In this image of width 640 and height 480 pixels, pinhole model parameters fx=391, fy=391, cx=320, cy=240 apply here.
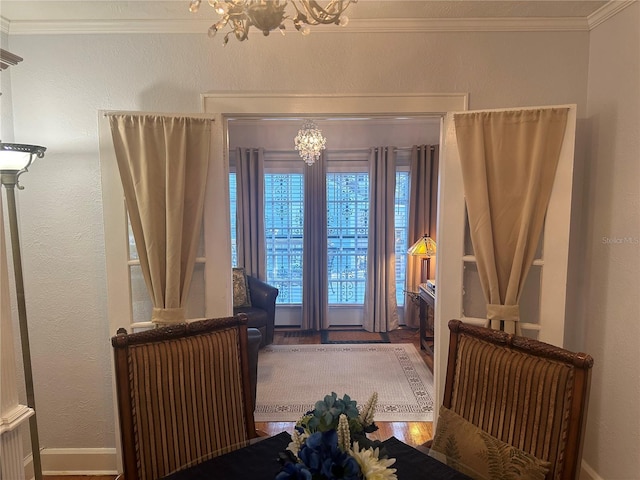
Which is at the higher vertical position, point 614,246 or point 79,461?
point 614,246

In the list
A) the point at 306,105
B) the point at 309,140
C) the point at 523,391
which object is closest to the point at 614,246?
the point at 523,391

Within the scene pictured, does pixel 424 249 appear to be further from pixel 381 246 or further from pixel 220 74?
pixel 220 74

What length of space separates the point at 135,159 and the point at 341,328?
3757 mm

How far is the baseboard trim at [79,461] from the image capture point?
7.77 ft

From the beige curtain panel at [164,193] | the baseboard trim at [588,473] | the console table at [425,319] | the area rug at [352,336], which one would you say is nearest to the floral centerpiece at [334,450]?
the beige curtain panel at [164,193]

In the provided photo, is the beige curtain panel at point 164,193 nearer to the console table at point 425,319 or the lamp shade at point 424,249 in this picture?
the console table at point 425,319

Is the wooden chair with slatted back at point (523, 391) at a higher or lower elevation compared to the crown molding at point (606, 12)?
lower

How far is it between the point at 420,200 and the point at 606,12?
119 inches

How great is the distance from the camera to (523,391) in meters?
1.48

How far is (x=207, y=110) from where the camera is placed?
7.22 ft

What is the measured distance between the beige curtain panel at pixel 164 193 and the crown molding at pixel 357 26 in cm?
53

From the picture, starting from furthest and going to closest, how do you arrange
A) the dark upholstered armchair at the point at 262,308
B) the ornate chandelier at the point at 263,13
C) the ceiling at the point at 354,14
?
the dark upholstered armchair at the point at 262,308 → the ceiling at the point at 354,14 → the ornate chandelier at the point at 263,13

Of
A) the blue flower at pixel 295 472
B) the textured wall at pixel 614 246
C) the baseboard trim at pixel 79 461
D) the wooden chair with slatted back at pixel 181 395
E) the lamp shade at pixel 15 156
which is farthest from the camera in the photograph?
the baseboard trim at pixel 79 461

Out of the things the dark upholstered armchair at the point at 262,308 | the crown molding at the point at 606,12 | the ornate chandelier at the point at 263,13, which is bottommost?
the dark upholstered armchair at the point at 262,308
